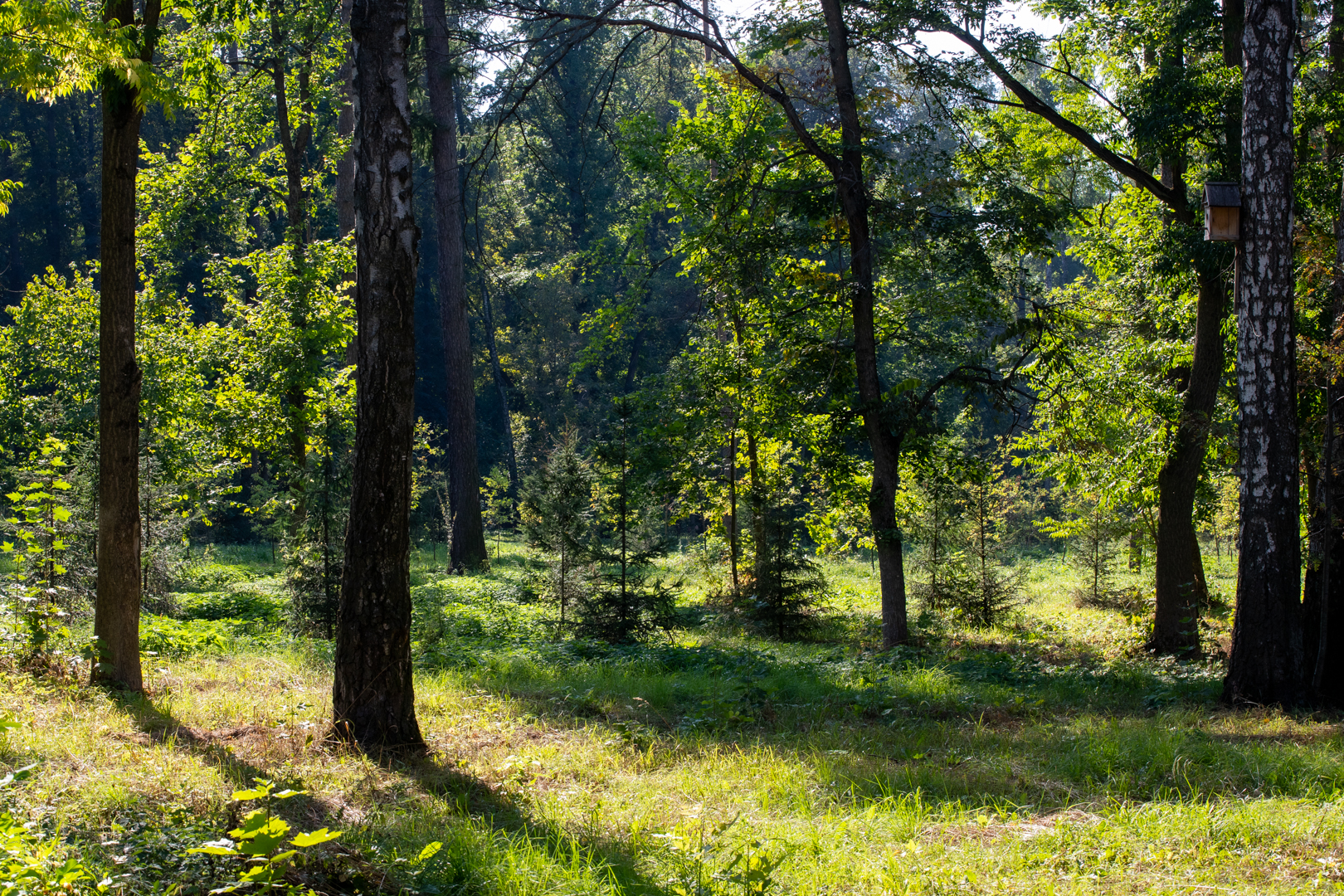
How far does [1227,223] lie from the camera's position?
8211 mm

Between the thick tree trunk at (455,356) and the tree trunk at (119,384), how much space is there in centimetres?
1264

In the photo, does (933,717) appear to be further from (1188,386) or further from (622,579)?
(1188,386)

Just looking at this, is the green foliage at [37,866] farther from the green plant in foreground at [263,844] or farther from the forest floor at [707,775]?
the green plant in foreground at [263,844]

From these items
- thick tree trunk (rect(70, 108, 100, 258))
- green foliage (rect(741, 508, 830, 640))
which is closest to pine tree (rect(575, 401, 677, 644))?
green foliage (rect(741, 508, 830, 640))

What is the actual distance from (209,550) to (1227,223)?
19803 mm

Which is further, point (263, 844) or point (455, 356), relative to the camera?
point (455, 356)

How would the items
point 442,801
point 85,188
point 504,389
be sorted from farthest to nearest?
1. point 85,188
2. point 504,389
3. point 442,801

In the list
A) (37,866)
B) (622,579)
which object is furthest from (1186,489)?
(37,866)

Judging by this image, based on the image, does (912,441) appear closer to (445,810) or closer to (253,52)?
(445,810)

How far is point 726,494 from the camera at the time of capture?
17.4m

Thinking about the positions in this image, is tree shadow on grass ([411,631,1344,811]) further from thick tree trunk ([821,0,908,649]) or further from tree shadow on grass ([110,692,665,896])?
tree shadow on grass ([110,692,665,896])

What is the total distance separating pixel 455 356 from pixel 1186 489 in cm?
1477

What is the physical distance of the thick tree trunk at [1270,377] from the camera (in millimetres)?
7910

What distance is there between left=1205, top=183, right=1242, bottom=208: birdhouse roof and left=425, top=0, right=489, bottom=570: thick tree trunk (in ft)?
49.6
